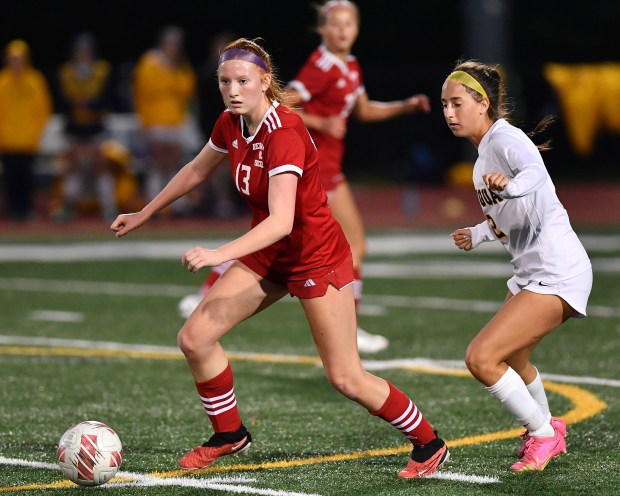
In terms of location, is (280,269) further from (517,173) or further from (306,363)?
(306,363)

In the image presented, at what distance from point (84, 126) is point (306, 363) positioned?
36.1 ft

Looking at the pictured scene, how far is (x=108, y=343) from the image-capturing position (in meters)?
11.0

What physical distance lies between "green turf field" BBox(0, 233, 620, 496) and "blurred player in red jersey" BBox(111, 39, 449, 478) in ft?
1.02

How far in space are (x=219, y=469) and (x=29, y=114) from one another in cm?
1420

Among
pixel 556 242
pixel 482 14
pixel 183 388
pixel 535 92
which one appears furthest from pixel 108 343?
pixel 535 92

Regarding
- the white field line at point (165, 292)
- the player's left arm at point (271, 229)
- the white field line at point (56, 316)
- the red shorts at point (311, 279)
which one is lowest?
the white field line at point (165, 292)

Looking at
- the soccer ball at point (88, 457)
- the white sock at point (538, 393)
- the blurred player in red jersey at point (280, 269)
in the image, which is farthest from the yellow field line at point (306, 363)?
the white sock at point (538, 393)

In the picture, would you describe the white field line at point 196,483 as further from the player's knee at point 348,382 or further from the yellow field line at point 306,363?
the player's knee at point 348,382

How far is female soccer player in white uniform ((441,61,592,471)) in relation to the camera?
6.61 m

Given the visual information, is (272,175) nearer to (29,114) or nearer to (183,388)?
(183,388)

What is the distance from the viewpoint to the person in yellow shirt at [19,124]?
65.3 ft

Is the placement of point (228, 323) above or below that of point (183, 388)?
above

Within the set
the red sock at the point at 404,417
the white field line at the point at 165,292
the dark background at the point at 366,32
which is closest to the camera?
the red sock at the point at 404,417

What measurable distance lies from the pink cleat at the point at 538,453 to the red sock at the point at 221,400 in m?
1.40
